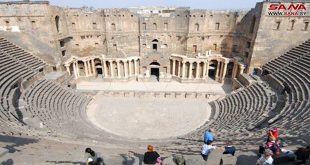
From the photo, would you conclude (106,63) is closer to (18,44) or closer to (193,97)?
(18,44)

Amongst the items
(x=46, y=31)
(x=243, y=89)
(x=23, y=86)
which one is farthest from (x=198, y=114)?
(x=46, y=31)

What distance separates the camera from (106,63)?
94.3 ft

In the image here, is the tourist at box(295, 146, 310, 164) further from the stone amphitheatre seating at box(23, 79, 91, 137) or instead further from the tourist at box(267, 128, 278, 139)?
the stone amphitheatre seating at box(23, 79, 91, 137)

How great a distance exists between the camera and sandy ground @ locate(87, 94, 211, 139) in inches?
673

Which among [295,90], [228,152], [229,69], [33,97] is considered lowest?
[229,69]

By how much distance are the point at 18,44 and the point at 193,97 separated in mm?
20533

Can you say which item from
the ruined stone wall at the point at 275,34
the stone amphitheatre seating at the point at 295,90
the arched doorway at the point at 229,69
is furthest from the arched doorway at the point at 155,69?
the stone amphitheatre seating at the point at 295,90

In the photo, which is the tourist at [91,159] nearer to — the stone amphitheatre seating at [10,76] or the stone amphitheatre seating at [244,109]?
the stone amphitheatre seating at [10,76]

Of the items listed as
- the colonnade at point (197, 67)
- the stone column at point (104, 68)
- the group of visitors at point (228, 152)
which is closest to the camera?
the group of visitors at point (228, 152)

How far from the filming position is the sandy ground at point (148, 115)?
1709 centimetres

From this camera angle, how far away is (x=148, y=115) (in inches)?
776

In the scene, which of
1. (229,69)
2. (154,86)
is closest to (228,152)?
(154,86)

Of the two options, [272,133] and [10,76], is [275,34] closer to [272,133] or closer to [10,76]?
[272,133]

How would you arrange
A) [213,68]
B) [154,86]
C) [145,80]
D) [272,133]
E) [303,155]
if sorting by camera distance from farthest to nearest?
[213,68] < [145,80] < [154,86] < [272,133] < [303,155]
